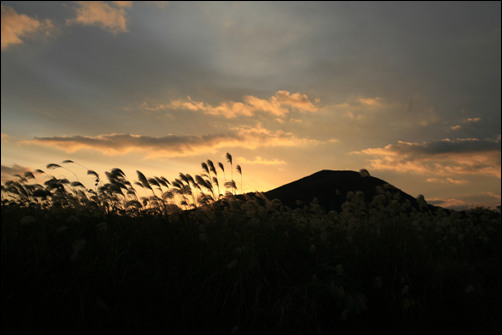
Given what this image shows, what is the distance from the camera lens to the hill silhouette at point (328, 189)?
17.5 metres

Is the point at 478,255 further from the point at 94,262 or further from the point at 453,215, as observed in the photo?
the point at 94,262

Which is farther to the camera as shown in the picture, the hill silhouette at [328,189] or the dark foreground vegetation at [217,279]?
the hill silhouette at [328,189]

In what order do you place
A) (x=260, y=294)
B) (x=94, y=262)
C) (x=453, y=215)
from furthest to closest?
(x=453, y=215) → (x=260, y=294) → (x=94, y=262)

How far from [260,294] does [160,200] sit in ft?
8.74

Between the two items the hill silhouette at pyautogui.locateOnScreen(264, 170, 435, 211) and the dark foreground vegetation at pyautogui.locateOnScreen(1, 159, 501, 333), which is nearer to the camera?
the dark foreground vegetation at pyautogui.locateOnScreen(1, 159, 501, 333)

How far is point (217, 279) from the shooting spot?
4539mm

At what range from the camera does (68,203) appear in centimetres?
629

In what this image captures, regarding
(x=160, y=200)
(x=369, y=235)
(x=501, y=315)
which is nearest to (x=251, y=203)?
(x=160, y=200)

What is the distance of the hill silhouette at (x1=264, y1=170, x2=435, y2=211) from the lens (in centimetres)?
1748

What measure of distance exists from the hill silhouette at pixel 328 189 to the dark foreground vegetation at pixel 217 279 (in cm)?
1100

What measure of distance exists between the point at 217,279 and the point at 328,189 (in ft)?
49.1

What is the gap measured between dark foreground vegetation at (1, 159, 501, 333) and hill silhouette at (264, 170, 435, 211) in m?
11.0

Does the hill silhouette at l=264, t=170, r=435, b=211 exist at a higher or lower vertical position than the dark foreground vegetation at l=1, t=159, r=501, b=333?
higher

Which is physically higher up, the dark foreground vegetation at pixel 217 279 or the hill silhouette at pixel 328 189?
the hill silhouette at pixel 328 189
